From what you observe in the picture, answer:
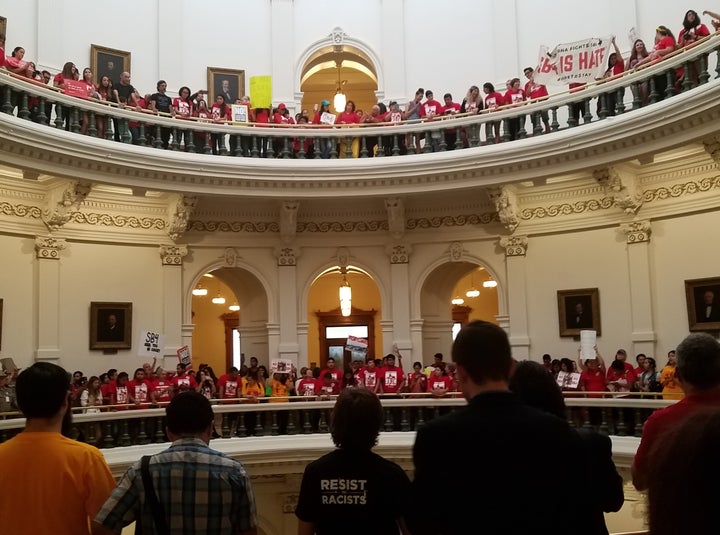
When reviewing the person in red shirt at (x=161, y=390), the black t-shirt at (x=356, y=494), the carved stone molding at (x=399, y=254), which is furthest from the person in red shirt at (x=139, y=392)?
the black t-shirt at (x=356, y=494)

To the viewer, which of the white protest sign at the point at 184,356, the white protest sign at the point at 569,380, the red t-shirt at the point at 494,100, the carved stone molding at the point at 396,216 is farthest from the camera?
the carved stone molding at the point at 396,216

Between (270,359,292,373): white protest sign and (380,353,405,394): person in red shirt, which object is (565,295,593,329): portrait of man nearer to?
(380,353,405,394): person in red shirt

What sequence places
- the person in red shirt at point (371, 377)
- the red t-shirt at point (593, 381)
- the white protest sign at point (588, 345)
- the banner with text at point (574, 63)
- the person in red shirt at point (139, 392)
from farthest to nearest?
1. the person in red shirt at point (371, 377)
2. the banner with text at point (574, 63)
3. the person in red shirt at point (139, 392)
4. the red t-shirt at point (593, 381)
5. the white protest sign at point (588, 345)

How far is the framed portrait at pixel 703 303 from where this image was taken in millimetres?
14680

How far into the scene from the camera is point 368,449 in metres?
3.68

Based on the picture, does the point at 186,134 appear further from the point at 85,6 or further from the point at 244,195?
the point at 85,6

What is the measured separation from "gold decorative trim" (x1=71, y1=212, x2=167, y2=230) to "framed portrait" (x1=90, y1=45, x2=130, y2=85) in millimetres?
3316

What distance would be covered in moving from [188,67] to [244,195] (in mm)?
4872

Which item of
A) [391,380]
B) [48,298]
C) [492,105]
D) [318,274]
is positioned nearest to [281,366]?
[391,380]

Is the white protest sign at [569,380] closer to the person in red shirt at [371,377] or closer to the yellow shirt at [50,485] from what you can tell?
the person in red shirt at [371,377]

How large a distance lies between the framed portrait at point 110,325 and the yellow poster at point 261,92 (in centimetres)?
519

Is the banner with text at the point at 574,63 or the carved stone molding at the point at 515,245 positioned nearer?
the banner with text at the point at 574,63

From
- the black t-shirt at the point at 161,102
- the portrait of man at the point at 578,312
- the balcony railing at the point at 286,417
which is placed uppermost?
the black t-shirt at the point at 161,102

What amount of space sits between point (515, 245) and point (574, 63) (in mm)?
4360
